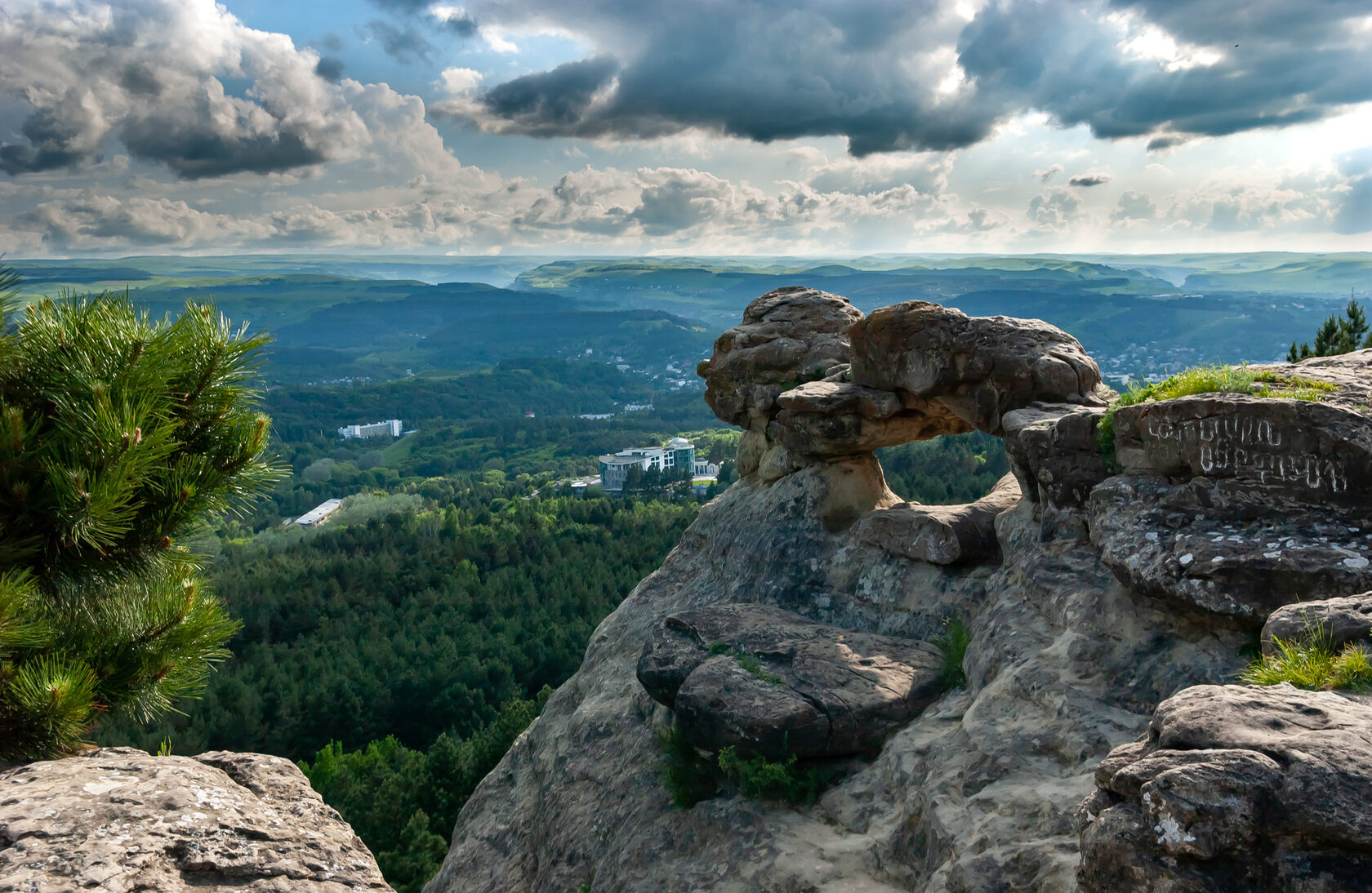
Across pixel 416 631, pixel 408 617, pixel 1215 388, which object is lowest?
pixel 408 617

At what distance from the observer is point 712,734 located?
15766 mm

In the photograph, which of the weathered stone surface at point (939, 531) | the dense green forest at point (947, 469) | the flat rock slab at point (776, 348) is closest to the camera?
the weathered stone surface at point (939, 531)

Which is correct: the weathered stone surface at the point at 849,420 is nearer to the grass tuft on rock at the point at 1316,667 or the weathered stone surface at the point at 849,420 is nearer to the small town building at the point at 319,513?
the grass tuft on rock at the point at 1316,667

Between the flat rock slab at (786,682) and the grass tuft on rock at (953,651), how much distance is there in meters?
0.19

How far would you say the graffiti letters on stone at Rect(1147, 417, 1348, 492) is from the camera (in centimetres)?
1170

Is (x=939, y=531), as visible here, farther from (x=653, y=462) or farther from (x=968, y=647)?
(x=653, y=462)

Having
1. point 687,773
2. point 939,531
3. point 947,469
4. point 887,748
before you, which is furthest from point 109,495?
point 947,469

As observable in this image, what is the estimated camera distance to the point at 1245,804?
6445 mm

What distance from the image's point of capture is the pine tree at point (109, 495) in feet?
23.3

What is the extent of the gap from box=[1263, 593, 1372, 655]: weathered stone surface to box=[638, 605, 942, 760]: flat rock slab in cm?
746

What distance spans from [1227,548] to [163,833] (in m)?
12.9

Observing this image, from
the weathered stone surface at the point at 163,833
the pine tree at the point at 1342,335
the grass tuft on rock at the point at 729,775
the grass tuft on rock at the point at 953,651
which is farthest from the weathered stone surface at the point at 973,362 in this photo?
the pine tree at the point at 1342,335

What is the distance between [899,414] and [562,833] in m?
13.1

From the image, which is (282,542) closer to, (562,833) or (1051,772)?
(562,833)
